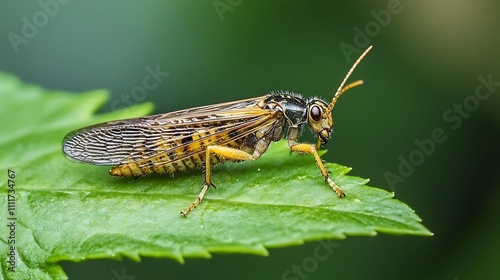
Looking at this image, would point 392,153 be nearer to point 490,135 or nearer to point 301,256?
point 490,135

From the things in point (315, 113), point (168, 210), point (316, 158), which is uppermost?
point (315, 113)

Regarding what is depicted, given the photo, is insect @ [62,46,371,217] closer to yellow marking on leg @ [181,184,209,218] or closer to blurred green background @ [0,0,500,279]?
yellow marking on leg @ [181,184,209,218]

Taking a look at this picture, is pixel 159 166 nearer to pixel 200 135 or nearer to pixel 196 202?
pixel 200 135

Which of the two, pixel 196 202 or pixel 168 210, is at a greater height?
pixel 196 202

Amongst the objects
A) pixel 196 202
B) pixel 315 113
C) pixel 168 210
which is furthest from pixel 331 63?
pixel 168 210

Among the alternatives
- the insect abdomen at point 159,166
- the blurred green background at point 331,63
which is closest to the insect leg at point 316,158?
the insect abdomen at point 159,166

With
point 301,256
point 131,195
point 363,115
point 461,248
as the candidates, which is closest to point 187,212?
point 131,195

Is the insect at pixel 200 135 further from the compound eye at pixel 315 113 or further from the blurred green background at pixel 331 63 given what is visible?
the blurred green background at pixel 331 63
